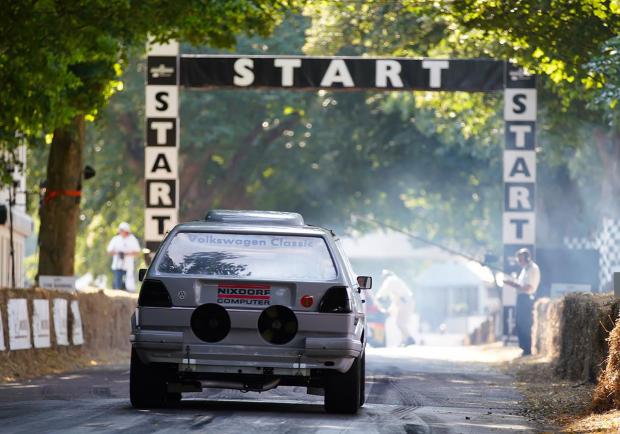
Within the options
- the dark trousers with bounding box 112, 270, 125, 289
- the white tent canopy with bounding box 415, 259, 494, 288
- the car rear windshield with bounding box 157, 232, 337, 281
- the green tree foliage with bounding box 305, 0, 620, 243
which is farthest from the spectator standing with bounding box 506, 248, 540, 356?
the white tent canopy with bounding box 415, 259, 494, 288

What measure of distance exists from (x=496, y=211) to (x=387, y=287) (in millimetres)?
9287

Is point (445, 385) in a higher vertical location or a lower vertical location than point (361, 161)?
lower

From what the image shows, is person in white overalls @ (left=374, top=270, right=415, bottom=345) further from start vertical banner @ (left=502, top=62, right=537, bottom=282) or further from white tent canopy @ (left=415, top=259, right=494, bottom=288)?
white tent canopy @ (left=415, top=259, right=494, bottom=288)

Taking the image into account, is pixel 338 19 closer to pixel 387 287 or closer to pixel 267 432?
pixel 387 287

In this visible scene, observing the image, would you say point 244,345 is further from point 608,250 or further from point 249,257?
point 608,250

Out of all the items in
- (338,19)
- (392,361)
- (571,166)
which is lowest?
(392,361)

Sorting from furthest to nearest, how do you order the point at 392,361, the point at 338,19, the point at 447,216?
the point at 447,216
the point at 338,19
the point at 392,361

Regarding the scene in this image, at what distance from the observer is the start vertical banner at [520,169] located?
31.6 meters

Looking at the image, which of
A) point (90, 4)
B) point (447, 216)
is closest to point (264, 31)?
point (90, 4)

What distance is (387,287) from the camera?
151 feet

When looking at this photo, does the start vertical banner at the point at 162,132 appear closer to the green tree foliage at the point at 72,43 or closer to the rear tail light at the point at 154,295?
the green tree foliage at the point at 72,43

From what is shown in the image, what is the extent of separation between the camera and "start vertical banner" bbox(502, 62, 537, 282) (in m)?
31.6

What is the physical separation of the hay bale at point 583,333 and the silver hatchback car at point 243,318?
12.1 feet

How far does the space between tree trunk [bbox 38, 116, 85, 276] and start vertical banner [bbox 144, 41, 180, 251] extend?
1704 millimetres
